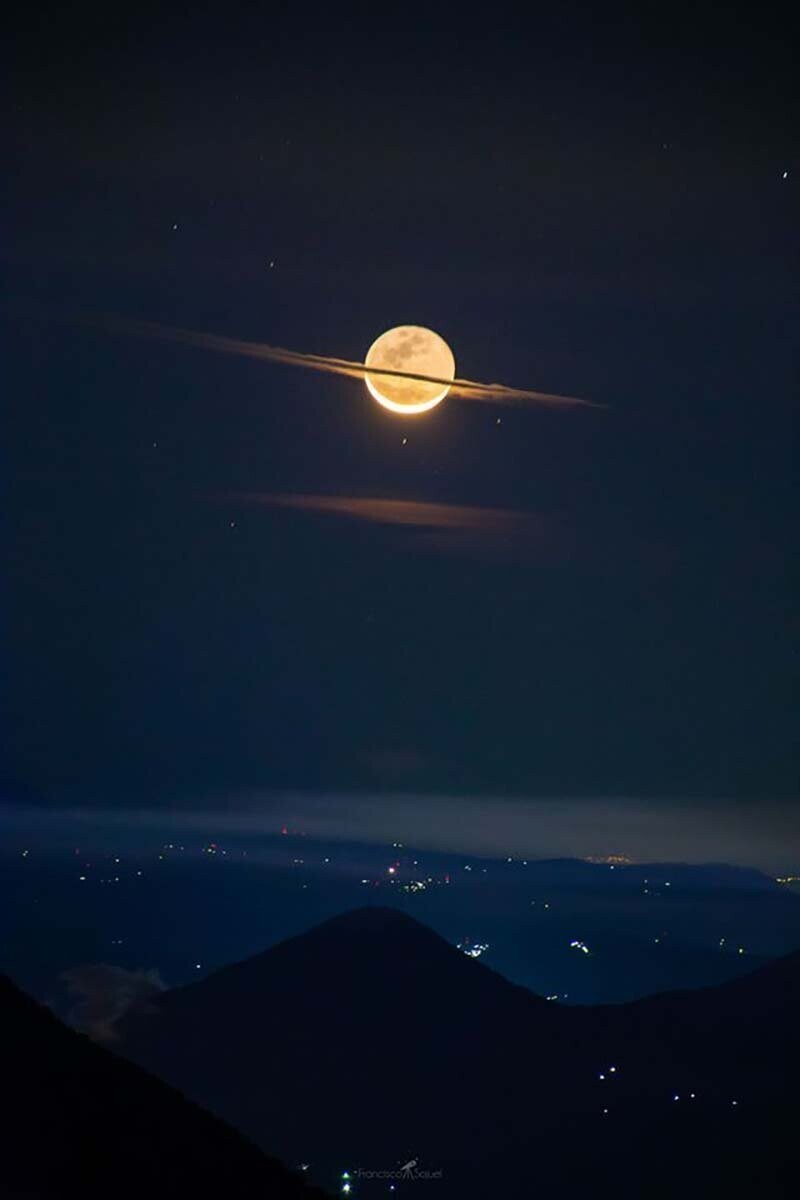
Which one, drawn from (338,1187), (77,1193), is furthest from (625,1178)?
(77,1193)

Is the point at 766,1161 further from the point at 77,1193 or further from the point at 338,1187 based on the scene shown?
the point at 77,1193

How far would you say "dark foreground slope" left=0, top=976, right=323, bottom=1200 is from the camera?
53906mm

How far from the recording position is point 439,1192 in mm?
176250

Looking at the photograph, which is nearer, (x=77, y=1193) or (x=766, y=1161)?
(x=77, y=1193)

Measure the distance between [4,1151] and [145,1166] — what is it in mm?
8006

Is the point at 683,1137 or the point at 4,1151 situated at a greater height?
the point at 4,1151

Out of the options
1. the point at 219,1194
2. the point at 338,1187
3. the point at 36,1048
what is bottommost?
the point at 338,1187

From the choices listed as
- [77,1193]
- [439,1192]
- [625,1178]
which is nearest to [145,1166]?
[77,1193]

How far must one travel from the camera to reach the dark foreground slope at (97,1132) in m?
53.9

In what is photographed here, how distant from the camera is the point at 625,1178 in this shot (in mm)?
183500

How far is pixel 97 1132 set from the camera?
195 ft

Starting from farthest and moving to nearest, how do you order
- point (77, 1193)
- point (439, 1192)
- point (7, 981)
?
point (439, 1192)
point (7, 981)
point (77, 1193)

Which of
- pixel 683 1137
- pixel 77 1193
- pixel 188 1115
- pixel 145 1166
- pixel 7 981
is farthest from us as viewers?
pixel 683 1137

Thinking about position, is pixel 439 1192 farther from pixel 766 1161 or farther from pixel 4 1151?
pixel 4 1151
